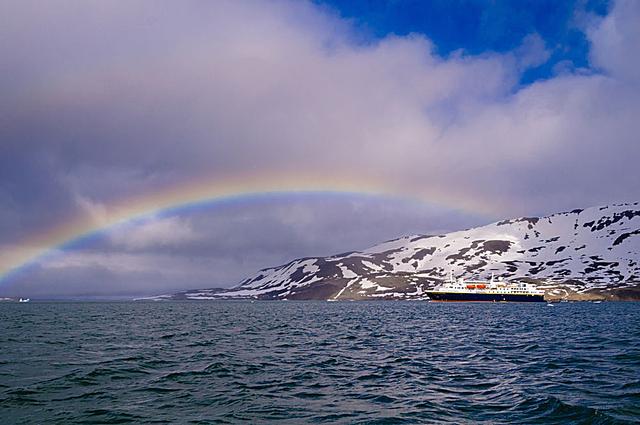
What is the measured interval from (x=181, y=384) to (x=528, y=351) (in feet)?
102

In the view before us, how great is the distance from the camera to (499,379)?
30.1 m

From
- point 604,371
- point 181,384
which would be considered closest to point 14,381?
point 181,384

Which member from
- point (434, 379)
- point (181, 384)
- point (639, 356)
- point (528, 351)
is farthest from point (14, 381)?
point (639, 356)

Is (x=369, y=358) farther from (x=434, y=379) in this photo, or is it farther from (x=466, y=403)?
(x=466, y=403)

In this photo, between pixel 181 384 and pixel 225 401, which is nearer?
pixel 225 401

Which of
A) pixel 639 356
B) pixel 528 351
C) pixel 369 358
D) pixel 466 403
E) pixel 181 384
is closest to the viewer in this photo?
pixel 466 403

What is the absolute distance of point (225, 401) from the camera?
24.5m

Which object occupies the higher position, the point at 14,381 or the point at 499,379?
the point at 14,381

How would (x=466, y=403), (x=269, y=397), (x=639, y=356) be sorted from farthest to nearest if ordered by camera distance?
(x=639, y=356) → (x=269, y=397) → (x=466, y=403)

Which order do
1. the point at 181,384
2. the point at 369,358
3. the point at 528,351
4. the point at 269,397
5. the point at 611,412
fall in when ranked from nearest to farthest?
1. the point at 611,412
2. the point at 269,397
3. the point at 181,384
4. the point at 369,358
5. the point at 528,351

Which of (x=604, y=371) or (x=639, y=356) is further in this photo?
(x=639, y=356)

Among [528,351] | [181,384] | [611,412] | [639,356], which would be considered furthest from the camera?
[528,351]

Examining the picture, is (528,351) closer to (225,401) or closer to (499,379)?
(499,379)

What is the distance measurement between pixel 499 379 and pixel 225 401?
16628 mm
